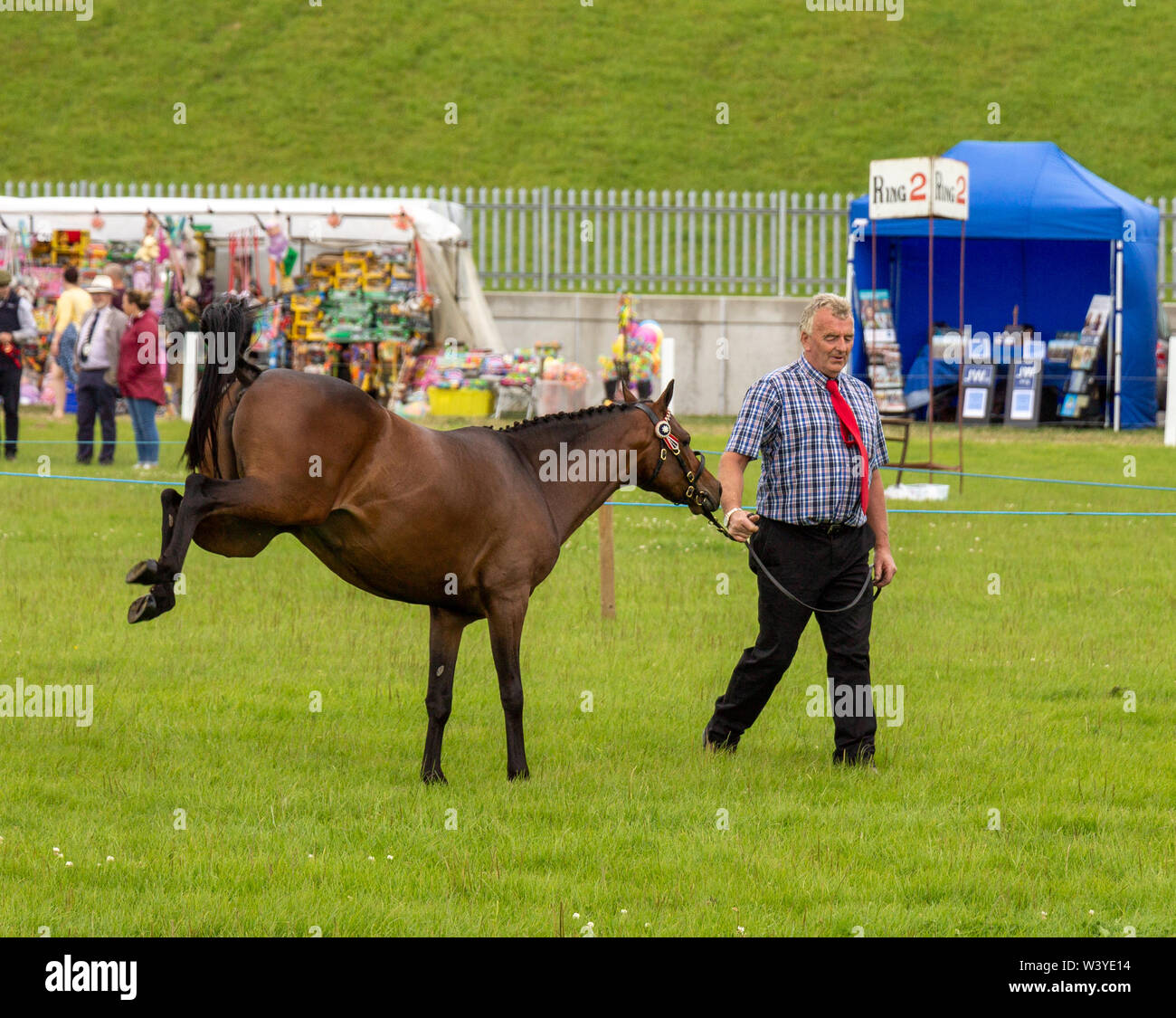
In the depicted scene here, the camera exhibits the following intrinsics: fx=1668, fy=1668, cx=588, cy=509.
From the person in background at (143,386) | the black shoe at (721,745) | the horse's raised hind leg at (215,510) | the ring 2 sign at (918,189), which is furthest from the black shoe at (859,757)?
the person in background at (143,386)

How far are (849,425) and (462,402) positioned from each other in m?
16.7

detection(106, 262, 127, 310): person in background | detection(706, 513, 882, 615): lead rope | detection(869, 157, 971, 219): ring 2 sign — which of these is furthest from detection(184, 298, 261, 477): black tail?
detection(106, 262, 127, 310): person in background

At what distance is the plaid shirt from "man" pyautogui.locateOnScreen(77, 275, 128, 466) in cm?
1256

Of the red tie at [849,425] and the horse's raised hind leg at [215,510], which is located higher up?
the red tie at [849,425]

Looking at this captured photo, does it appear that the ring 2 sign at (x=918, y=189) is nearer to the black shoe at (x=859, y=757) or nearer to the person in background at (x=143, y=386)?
the person in background at (x=143, y=386)

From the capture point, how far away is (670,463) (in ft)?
24.6

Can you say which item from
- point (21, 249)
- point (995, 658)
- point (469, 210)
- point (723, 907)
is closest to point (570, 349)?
point (469, 210)

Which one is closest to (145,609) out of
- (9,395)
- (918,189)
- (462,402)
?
(918,189)

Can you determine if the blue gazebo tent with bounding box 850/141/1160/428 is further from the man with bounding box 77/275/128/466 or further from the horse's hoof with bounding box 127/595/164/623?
the horse's hoof with bounding box 127/595/164/623

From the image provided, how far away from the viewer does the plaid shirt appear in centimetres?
715

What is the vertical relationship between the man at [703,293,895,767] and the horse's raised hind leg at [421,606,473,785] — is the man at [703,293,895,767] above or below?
above

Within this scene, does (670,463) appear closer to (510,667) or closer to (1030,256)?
(510,667)

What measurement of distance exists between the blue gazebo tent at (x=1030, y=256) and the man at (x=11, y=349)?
1061 cm

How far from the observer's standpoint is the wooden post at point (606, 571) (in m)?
10.6
